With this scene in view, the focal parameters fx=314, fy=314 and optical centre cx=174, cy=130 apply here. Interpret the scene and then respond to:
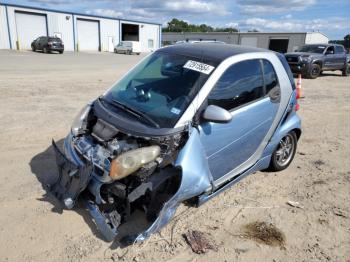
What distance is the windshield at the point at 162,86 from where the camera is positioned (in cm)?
335

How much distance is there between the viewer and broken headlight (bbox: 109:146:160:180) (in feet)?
9.62

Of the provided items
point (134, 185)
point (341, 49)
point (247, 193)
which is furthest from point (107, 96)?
point (341, 49)

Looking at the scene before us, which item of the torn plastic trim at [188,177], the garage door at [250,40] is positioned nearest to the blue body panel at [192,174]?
the torn plastic trim at [188,177]

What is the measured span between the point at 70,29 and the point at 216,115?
42206 mm

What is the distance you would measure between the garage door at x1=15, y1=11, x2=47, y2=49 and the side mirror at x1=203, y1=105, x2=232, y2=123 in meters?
38.8

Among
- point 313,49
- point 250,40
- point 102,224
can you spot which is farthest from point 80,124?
point 250,40

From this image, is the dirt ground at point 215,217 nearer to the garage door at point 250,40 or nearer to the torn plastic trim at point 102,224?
the torn plastic trim at point 102,224

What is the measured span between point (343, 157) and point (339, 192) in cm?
149

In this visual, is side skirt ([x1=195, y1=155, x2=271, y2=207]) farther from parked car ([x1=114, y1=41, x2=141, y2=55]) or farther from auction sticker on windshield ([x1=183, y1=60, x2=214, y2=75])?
parked car ([x1=114, y1=41, x2=141, y2=55])

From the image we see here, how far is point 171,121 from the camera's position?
3.22 meters

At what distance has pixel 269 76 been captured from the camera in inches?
164

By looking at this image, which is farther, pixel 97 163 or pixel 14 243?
pixel 97 163

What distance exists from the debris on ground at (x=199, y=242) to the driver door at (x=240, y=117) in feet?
1.93

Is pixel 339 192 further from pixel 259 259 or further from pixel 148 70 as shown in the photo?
pixel 148 70
